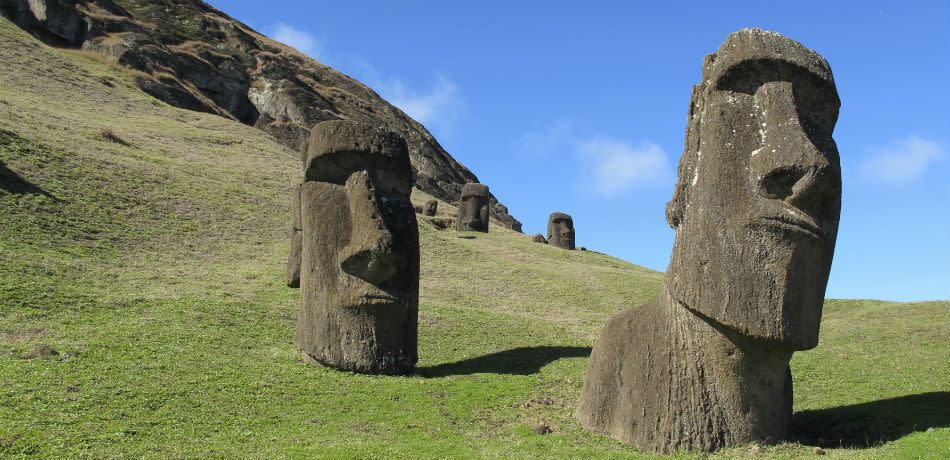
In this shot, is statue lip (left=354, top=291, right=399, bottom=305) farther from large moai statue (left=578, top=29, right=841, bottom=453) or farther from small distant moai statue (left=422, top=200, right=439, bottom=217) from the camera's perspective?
small distant moai statue (left=422, top=200, right=439, bottom=217)

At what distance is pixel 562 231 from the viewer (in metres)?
45.8

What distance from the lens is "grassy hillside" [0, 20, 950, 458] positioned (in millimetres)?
9836

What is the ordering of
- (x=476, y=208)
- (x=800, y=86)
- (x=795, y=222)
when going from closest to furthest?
1. (x=795, y=222)
2. (x=800, y=86)
3. (x=476, y=208)

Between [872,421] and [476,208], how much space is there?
118 ft

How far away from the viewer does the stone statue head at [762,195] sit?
8633 mm

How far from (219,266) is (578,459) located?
18962mm

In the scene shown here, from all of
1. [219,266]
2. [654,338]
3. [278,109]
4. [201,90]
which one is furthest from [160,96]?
[654,338]

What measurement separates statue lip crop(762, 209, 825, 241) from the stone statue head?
0.03ft

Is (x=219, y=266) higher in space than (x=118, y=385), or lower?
higher

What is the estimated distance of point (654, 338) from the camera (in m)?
9.55

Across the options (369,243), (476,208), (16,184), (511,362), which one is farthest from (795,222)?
(476,208)

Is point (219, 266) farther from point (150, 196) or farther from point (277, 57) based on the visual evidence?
point (277, 57)

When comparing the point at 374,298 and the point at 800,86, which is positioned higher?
the point at 800,86

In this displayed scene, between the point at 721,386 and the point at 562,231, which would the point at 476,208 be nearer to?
the point at 562,231
